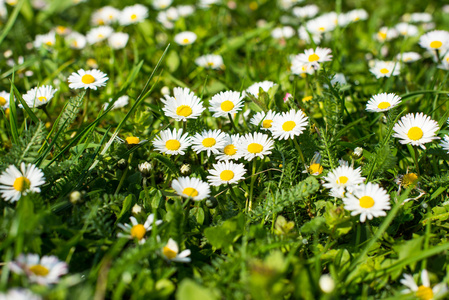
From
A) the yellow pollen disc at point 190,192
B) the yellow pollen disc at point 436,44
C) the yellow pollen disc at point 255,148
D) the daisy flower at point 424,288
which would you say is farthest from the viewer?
the yellow pollen disc at point 436,44

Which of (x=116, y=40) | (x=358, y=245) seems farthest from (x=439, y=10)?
(x=358, y=245)

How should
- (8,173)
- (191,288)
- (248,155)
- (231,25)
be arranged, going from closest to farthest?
Result: (191,288) → (8,173) → (248,155) → (231,25)

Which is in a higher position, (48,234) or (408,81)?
(408,81)

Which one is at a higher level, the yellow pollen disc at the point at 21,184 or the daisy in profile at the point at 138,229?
the yellow pollen disc at the point at 21,184

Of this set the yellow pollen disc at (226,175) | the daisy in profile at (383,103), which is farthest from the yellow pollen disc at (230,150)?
the daisy in profile at (383,103)

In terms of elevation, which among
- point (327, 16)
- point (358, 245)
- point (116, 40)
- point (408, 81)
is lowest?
point (358, 245)

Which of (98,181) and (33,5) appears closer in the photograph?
(98,181)

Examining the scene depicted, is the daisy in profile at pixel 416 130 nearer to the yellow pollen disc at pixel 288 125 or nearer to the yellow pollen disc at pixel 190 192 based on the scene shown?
the yellow pollen disc at pixel 288 125

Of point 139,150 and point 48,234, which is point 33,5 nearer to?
point 139,150
